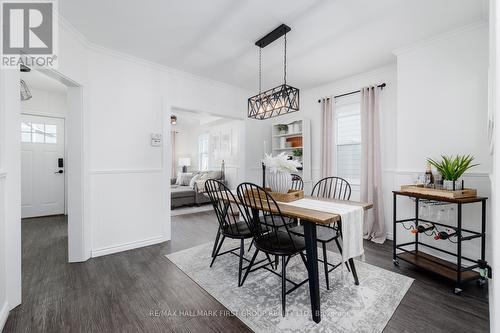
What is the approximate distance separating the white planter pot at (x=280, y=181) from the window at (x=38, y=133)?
5.00m

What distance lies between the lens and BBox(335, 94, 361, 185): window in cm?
363

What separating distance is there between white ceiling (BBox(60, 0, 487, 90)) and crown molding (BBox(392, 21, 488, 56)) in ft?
0.21

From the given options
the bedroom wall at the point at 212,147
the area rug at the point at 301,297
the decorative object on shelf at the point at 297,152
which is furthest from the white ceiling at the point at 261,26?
the area rug at the point at 301,297

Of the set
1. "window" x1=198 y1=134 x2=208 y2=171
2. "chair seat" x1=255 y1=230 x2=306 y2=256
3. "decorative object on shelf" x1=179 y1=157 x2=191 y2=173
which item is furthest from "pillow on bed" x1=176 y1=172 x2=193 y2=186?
"chair seat" x1=255 y1=230 x2=306 y2=256

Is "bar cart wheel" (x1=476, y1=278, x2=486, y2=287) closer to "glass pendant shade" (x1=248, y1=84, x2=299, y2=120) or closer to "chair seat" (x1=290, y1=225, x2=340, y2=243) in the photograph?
"chair seat" (x1=290, y1=225, x2=340, y2=243)

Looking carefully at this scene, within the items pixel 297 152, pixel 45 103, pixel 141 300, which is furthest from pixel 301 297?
pixel 45 103

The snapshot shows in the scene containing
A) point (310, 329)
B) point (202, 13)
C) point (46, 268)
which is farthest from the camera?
point (46, 268)

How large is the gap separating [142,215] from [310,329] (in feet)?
8.13

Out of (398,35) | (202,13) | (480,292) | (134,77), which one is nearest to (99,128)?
(134,77)

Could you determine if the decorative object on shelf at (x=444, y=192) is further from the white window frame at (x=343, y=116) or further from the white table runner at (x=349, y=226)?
the white window frame at (x=343, y=116)

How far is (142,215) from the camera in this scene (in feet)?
9.98

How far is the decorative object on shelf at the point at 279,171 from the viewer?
2.10 meters

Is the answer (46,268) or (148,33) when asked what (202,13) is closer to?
(148,33)

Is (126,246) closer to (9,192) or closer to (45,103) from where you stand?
(9,192)
